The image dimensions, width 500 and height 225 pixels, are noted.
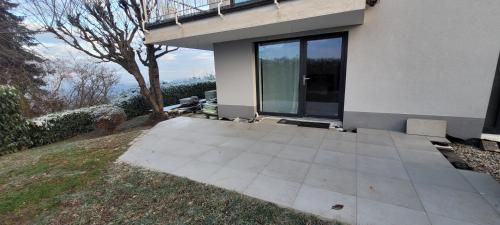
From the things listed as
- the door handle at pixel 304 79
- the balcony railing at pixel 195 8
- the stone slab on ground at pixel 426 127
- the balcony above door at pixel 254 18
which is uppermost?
the balcony railing at pixel 195 8

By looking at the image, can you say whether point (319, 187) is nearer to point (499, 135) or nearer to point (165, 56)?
point (499, 135)

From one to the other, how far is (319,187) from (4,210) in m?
3.56

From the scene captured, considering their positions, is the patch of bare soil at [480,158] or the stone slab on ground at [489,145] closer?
the patch of bare soil at [480,158]

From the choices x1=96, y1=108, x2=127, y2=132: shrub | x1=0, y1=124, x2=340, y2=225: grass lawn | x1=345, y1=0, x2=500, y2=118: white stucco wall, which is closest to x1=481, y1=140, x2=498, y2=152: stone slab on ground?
x1=345, y1=0, x2=500, y2=118: white stucco wall

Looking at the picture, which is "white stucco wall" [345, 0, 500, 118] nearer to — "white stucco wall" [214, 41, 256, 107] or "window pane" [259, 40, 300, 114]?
"window pane" [259, 40, 300, 114]

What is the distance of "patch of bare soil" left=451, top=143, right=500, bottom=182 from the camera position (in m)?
2.74

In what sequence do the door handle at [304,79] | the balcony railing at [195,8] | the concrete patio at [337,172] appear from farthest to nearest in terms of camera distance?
1. the door handle at [304,79]
2. the balcony railing at [195,8]
3. the concrete patio at [337,172]

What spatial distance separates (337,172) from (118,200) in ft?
8.72

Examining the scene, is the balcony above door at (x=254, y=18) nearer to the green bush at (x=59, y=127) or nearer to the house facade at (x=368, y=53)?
the house facade at (x=368, y=53)

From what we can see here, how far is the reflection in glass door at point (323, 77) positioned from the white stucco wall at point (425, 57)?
0.34 m

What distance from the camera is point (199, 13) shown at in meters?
4.67

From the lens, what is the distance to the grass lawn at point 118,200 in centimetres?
204

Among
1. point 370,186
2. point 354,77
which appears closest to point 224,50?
point 354,77

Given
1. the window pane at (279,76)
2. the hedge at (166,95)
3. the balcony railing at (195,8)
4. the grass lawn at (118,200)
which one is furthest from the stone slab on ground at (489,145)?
the hedge at (166,95)
